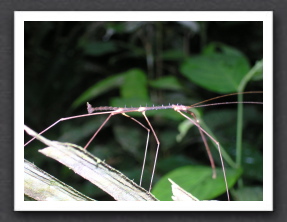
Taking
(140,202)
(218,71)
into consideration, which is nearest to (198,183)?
(140,202)

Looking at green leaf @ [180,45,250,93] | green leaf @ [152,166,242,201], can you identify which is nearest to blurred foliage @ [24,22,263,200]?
green leaf @ [180,45,250,93]

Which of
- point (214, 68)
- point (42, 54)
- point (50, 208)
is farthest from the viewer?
point (42, 54)

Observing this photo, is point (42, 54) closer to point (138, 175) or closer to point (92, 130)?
point (92, 130)

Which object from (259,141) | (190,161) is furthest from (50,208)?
(259,141)

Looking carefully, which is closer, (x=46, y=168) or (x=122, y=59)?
(x=46, y=168)

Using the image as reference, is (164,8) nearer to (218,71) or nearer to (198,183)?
(218,71)

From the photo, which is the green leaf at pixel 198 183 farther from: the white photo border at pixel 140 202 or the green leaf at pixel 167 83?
the green leaf at pixel 167 83

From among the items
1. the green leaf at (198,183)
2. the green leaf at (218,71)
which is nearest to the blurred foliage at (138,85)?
the green leaf at (218,71)

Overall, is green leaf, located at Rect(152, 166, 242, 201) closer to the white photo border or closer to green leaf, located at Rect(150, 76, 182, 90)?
the white photo border
